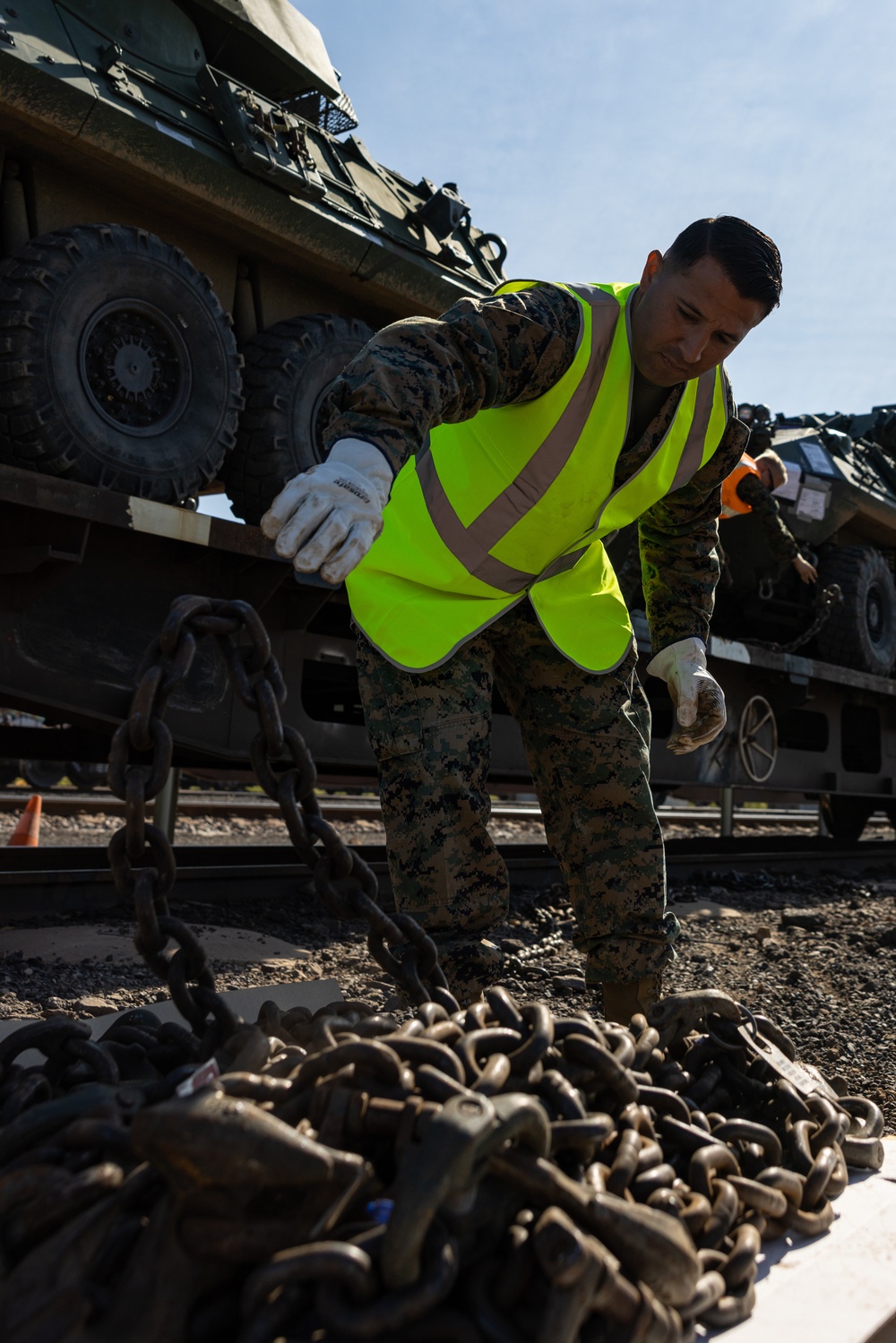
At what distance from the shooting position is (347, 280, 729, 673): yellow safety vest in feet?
7.68

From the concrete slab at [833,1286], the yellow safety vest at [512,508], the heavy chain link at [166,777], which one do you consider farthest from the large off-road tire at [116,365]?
the concrete slab at [833,1286]

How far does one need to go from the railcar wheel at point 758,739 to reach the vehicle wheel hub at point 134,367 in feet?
14.6

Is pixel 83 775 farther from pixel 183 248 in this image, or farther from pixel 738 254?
pixel 738 254

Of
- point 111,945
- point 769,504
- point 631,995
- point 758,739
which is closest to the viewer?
point 631,995

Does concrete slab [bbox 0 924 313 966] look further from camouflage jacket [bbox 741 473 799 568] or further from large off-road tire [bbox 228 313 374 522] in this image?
camouflage jacket [bbox 741 473 799 568]

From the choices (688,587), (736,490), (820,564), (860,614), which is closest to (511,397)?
(688,587)

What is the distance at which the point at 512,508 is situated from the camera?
2.40m

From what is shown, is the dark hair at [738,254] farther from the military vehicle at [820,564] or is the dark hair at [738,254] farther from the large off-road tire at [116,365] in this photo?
the military vehicle at [820,564]

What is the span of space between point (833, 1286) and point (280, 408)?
4272mm

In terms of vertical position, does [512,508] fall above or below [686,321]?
below

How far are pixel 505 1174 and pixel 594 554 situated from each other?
189cm

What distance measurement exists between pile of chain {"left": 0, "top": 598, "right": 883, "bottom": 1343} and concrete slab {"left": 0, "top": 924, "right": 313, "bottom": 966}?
8.35 feet

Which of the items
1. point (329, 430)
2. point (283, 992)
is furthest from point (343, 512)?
point (283, 992)

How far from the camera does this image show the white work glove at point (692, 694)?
2.79 meters
